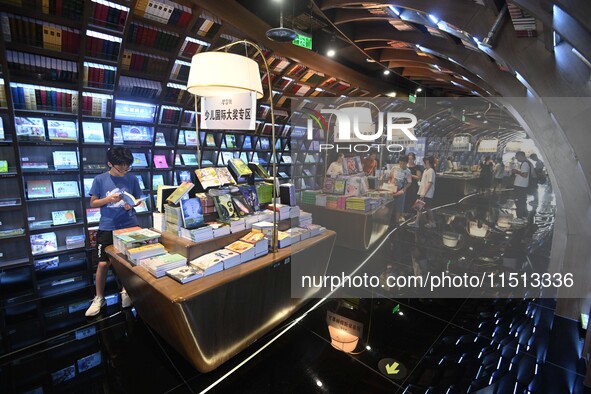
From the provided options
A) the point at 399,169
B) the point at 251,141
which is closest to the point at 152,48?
the point at 251,141

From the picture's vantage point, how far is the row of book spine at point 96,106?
3862 mm

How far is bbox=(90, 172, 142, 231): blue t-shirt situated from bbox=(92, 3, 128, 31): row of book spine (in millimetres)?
1928

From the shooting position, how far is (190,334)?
1.83 m

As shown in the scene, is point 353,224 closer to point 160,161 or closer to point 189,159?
point 189,159

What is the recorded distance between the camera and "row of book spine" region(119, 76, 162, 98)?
4.05 m

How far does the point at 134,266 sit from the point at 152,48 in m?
3.11

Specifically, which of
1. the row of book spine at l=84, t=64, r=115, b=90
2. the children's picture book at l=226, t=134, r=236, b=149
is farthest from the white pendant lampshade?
the children's picture book at l=226, t=134, r=236, b=149

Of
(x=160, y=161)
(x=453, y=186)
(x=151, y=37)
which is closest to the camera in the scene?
(x=151, y=37)

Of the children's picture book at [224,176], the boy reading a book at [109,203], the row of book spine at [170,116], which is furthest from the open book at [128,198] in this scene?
the row of book spine at [170,116]

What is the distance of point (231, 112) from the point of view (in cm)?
237

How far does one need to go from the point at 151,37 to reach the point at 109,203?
238 cm

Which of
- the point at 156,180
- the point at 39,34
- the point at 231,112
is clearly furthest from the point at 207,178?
the point at 156,180

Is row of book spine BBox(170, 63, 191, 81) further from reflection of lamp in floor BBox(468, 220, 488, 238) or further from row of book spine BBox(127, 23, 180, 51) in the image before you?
reflection of lamp in floor BBox(468, 220, 488, 238)

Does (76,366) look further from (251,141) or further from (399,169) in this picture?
(399,169)
